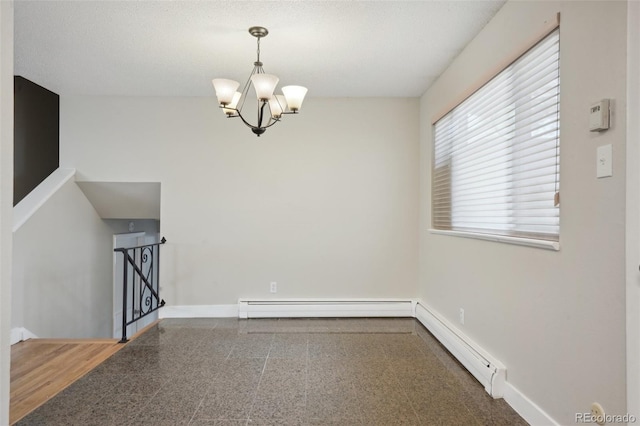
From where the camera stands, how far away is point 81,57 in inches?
117

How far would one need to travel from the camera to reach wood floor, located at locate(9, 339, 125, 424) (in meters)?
2.15

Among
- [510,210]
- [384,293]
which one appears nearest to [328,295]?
[384,293]

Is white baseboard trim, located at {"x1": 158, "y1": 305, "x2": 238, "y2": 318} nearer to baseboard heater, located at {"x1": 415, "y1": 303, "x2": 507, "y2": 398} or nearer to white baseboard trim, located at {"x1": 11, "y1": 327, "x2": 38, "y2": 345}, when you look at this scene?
white baseboard trim, located at {"x1": 11, "y1": 327, "x2": 38, "y2": 345}

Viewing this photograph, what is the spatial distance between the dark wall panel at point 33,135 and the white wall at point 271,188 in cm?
29

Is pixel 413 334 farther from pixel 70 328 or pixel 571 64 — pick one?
pixel 70 328

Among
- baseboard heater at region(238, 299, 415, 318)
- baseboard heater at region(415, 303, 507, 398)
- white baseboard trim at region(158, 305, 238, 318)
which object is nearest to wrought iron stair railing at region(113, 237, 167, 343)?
white baseboard trim at region(158, 305, 238, 318)

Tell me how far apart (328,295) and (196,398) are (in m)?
2.01

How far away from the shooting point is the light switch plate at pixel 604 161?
4.51 ft

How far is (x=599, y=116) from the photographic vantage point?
1402 mm

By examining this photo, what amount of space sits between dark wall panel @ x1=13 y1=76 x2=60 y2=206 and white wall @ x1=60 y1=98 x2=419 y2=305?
29cm

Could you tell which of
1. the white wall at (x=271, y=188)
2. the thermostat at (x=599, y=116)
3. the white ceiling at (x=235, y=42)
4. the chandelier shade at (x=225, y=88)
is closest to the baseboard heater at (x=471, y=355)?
the white wall at (x=271, y=188)

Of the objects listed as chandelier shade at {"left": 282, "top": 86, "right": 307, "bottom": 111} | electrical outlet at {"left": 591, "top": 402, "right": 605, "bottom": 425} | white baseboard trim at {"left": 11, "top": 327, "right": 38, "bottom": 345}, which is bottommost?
white baseboard trim at {"left": 11, "top": 327, "right": 38, "bottom": 345}

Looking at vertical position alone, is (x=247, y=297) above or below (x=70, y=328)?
above

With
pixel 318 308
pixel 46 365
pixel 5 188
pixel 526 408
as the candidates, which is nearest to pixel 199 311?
pixel 318 308
